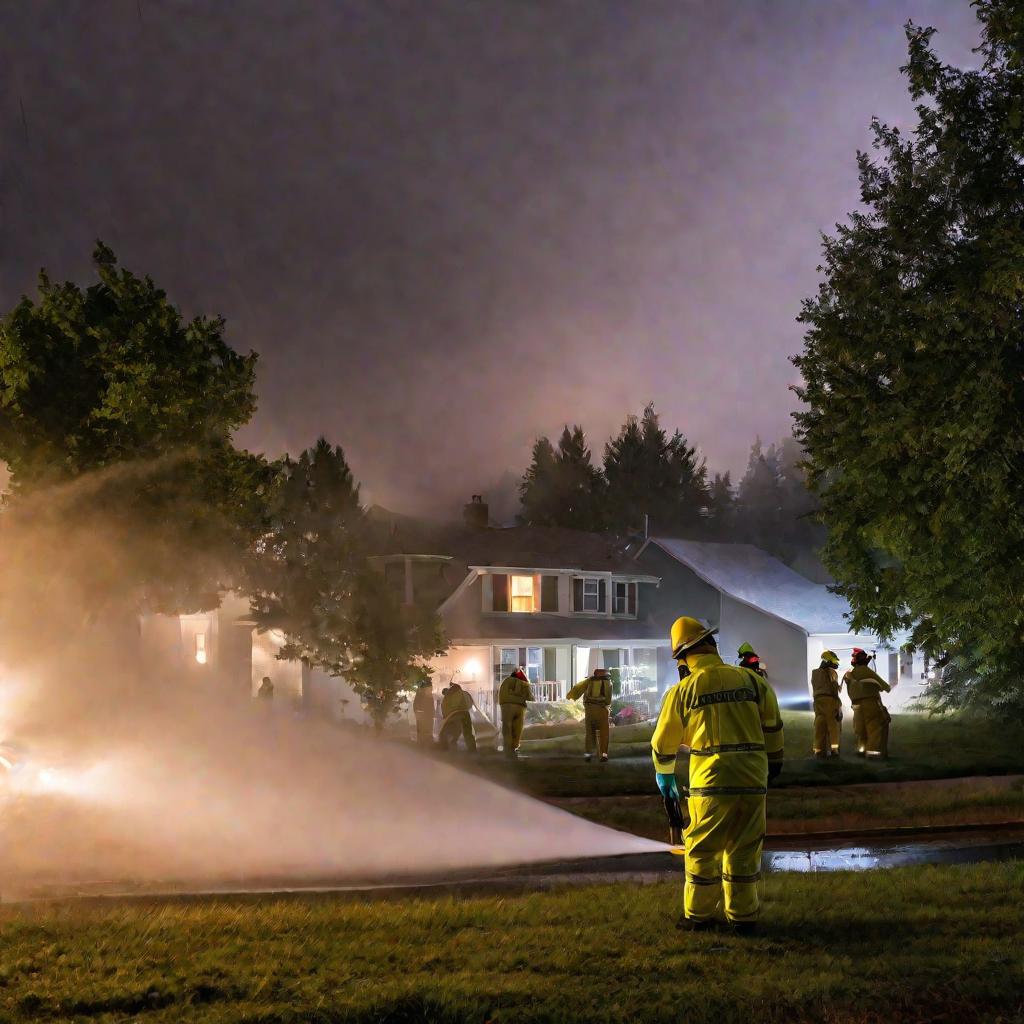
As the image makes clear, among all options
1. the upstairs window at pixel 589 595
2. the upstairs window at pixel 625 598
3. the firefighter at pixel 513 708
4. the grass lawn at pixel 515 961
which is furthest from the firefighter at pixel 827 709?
the upstairs window at pixel 625 598

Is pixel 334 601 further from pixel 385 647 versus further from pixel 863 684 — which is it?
pixel 863 684

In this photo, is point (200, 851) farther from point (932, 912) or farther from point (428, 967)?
point (932, 912)

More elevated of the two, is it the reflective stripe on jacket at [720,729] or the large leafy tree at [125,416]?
the large leafy tree at [125,416]

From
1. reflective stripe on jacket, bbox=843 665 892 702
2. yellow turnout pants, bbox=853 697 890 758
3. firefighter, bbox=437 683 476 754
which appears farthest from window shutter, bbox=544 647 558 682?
reflective stripe on jacket, bbox=843 665 892 702

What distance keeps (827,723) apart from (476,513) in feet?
94.5

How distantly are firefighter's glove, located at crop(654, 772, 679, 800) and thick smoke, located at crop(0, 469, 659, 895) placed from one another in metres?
3.55

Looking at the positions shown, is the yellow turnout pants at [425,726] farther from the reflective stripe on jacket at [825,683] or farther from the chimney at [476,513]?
the chimney at [476,513]

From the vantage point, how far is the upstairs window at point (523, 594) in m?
38.0

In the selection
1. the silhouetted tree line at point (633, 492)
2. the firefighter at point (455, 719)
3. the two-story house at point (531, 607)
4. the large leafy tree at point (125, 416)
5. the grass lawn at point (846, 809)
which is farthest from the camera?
the silhouetted tree line at point (633, 492)

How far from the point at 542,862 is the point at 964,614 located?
36.1 ft

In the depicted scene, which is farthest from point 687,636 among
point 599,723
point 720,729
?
point 599,723

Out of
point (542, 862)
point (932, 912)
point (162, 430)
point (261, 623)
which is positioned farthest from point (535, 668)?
point (932, 912)

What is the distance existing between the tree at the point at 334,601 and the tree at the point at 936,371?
1213 centimetres

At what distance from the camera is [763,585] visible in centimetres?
4178
